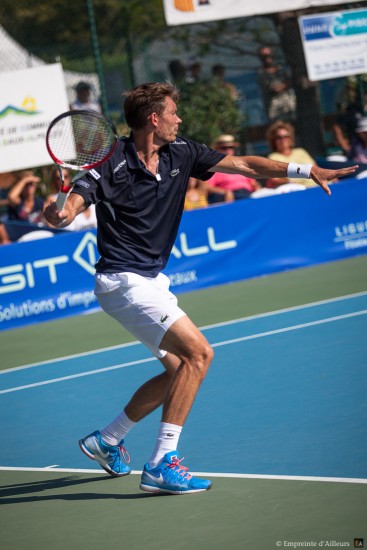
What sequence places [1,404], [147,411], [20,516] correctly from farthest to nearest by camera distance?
[1,404]
[147,411]
[20,516]

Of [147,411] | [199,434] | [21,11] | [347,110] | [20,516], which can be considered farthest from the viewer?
[21,11]

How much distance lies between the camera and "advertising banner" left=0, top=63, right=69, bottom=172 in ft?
41.4

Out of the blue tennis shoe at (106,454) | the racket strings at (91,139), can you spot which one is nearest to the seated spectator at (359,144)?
the racket strings at (91,139)

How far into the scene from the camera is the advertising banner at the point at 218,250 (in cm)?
1103

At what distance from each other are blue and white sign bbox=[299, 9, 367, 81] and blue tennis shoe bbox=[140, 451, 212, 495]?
9888 mm

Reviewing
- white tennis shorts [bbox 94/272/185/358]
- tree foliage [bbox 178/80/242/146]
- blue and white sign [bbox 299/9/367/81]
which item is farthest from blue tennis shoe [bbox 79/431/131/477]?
tree foliage [bbox 178/80/242/146]

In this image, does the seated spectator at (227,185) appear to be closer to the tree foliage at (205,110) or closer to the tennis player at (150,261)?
the tree foliage at (205,110)

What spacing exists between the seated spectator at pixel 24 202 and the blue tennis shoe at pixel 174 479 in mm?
7473

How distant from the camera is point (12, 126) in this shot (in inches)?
497

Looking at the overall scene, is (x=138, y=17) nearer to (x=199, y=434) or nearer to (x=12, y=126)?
(x=12, y=126)

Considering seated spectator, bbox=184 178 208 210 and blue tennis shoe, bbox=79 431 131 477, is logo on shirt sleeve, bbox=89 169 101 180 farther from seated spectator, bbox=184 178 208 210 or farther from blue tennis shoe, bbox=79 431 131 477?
seated spectator, bbox=184 178 208 210

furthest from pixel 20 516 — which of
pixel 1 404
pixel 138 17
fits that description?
pixel 138 17

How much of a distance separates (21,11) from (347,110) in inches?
516

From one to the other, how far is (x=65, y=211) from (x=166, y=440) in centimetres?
126
